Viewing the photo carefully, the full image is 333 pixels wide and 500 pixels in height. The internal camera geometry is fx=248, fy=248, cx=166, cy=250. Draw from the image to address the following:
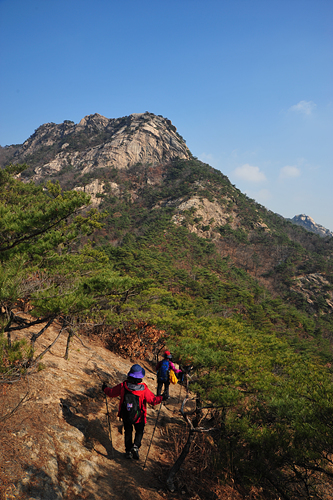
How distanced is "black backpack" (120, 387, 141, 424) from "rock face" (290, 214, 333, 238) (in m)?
157

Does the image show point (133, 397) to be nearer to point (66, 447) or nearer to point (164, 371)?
point (66, 447)

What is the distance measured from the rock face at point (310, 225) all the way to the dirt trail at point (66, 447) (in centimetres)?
15613

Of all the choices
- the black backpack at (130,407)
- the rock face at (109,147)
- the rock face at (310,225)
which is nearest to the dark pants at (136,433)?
the black backpack at (130,407)

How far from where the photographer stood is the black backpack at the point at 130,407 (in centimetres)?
362

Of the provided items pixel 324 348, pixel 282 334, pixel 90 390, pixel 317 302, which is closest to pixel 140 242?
pixel 282 334

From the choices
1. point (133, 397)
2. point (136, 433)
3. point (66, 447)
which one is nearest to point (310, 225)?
point (136, 433)

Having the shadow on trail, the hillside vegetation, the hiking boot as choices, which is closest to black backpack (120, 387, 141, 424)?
the hiking boot

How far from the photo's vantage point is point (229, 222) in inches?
1983

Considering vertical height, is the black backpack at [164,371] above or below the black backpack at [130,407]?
below

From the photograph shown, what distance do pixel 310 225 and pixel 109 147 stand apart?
437 feet

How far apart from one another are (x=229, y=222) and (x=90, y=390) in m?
47.7

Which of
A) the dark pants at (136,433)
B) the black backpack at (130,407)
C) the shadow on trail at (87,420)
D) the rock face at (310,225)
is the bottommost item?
the shadow on trail at (87,420)

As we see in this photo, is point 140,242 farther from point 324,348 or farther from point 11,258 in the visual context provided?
point 11,258

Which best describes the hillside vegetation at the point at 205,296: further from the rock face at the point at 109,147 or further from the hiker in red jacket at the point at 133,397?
the rock face at the point at 109,147
